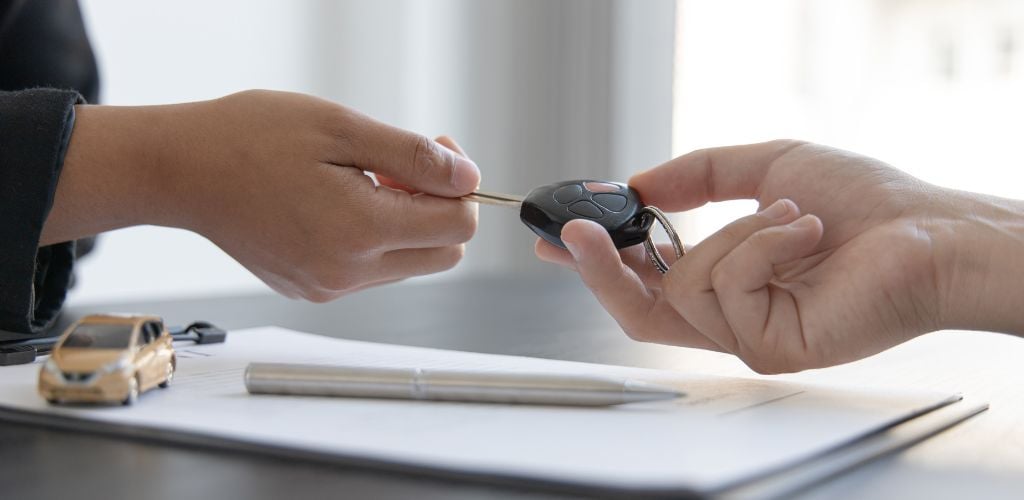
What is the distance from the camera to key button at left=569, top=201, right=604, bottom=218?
2.50ft

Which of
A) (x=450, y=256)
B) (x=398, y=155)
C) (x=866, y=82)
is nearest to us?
(x=398, y=155)

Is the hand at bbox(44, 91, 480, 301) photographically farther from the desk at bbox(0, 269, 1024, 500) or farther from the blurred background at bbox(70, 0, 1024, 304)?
the blurred background at bbox(70, 0, 1024, 304)

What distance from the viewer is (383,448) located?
46cm

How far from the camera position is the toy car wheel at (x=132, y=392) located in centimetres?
56

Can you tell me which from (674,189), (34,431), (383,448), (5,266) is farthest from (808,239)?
(5,266)

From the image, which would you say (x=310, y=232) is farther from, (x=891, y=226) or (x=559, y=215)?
(x=891, y=226)

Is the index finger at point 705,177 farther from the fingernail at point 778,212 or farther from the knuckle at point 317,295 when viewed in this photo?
the knuckle at point 317,295

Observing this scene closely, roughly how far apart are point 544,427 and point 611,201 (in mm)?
304

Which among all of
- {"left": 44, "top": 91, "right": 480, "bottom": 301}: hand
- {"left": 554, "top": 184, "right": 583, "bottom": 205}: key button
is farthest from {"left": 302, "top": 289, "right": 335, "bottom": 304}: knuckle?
{"left": 554, "top": 184, "right": 583, "bottom": 205}: key button

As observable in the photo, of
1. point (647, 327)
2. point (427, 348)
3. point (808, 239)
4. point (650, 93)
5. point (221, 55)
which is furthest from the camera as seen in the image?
point (650, 93)

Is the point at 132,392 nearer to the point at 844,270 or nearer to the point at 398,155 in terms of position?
the point at 398,155

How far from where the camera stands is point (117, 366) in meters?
0.55

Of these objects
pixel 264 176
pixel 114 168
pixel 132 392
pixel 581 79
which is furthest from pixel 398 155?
pixel 581 79

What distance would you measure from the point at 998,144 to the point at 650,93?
3.64ft
